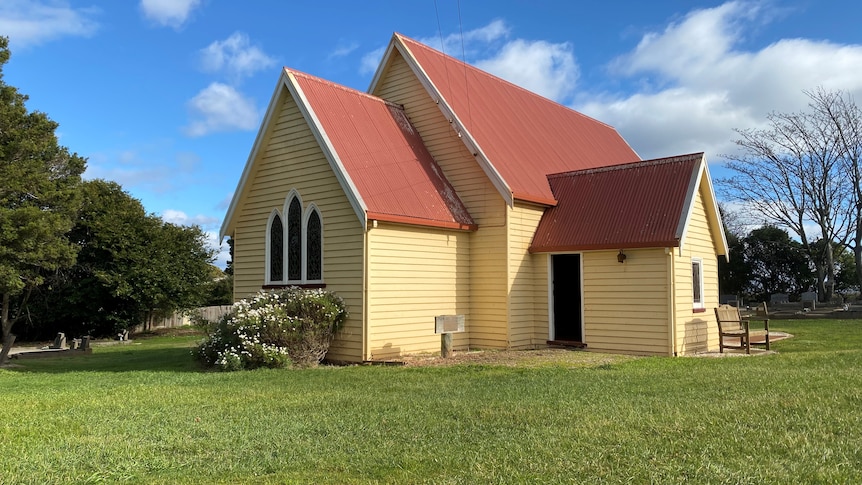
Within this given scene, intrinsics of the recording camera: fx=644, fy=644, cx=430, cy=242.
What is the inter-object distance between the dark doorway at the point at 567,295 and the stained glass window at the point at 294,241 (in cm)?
658

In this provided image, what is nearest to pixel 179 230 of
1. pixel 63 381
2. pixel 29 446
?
pixel 63 381

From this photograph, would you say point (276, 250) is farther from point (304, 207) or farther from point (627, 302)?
point (627, 302)

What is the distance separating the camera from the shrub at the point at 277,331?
12.8m

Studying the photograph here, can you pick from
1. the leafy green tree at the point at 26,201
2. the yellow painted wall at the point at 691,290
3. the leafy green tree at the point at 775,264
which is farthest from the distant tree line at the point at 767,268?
the leafy green tree at the point at 26,201

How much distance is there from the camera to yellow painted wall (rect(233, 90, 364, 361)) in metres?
13.8

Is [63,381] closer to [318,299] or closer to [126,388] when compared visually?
[126,388]

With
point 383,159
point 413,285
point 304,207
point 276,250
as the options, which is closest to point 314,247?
point 304,207

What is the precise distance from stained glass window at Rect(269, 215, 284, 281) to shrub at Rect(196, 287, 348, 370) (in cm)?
153

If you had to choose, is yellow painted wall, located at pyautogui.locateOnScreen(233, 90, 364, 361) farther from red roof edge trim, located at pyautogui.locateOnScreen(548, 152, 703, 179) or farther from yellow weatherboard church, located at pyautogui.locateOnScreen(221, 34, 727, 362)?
red roof edge trim, located at pyautogui.locateOnScreen(548, 152, 703, 179)

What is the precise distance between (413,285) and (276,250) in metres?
3.61

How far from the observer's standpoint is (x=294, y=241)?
50.1 ft

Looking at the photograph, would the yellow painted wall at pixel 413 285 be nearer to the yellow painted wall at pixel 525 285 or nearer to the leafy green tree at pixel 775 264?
the yellow painted wall at pixel 525 285

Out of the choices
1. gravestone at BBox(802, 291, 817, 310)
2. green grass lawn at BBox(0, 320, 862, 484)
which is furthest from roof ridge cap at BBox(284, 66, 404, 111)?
gravestone at BBox(802, 291, 817, 310)

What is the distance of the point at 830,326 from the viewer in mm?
24234
